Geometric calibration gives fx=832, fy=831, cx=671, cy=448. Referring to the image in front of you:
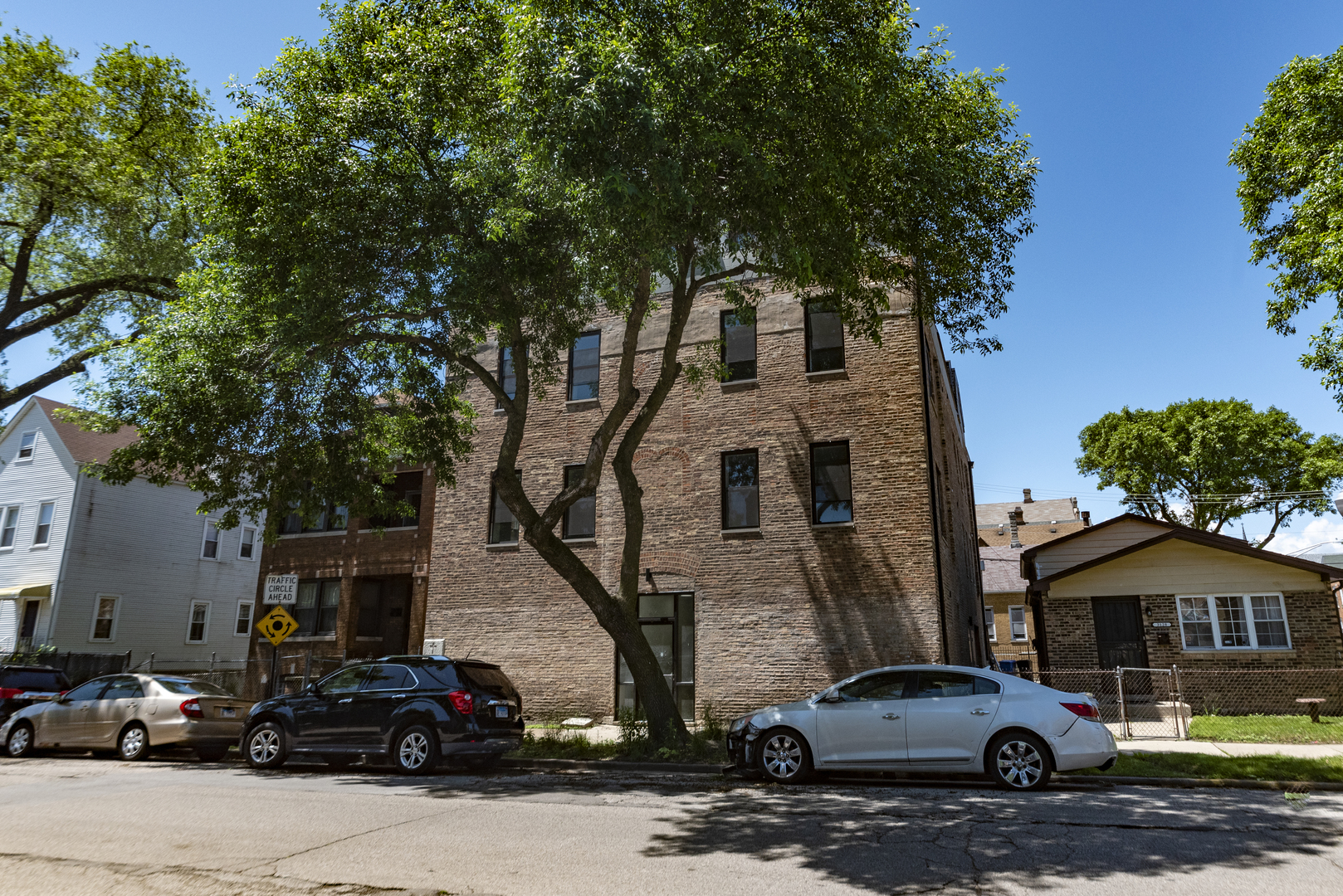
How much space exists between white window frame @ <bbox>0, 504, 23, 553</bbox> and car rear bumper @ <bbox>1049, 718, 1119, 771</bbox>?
34.6 meters

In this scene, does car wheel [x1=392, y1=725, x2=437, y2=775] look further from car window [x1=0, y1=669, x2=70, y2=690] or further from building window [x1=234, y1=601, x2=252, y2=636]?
building window [x1=234, y1=601, x2=252, y2=636]

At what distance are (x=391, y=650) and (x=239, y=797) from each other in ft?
47.0

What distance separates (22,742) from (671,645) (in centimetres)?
1215

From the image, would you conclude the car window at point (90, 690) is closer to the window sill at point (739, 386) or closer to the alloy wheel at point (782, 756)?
the alloy wheel at point (782, 756)

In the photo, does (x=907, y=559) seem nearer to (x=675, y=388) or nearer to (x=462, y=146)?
(x=675, y=388)

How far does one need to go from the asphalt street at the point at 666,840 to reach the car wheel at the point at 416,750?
1.03 meters

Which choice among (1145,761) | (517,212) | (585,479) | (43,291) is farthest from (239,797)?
(43,291)

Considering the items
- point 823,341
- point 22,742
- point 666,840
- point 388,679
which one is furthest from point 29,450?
point 666,840

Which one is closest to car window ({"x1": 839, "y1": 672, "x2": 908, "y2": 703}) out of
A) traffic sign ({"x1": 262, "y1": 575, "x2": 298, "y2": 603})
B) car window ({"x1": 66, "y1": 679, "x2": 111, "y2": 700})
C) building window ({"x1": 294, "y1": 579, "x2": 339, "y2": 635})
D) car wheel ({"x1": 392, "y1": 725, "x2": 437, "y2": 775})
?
car wheel ({"x1": 392, "y1": 725, "x2": 437, "y2": 775})

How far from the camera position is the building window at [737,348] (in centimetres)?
1923

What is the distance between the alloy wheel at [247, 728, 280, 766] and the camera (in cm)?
1248

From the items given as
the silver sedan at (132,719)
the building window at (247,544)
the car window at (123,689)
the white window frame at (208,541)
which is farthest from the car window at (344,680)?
the building window at (247,544)

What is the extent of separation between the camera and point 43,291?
2178cm

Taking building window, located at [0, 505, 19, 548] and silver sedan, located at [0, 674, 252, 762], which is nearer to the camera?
silver sedan, located at [0, 674, 252, 762]
